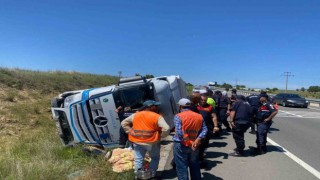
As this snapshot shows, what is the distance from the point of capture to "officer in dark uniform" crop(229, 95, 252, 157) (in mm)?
9633

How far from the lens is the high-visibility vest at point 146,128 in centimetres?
671

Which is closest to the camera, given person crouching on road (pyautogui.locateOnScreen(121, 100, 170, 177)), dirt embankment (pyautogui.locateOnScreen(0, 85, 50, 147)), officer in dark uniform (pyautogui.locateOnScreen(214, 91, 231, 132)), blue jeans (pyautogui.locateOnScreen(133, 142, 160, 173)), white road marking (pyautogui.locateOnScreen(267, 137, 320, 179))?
person crouching on road (pyautogui.locateOnScreen(121, 100, 170, 177))

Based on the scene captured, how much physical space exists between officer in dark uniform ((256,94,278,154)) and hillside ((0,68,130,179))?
4398 millimetres

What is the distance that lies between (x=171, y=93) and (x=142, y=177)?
15.7 ft

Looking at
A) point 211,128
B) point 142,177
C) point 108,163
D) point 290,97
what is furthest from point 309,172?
point 290,97

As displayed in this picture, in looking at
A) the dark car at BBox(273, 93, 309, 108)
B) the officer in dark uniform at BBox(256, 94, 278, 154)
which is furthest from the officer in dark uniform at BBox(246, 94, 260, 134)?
the dark car at BBox(273, 93, 309, 108)

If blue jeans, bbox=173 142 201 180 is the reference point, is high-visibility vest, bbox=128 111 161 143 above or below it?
above

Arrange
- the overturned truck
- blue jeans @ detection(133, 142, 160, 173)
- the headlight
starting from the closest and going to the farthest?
1. blue jeans @ detection(133, 142, 160, 173)
2. the overturned truck
3. the headlight

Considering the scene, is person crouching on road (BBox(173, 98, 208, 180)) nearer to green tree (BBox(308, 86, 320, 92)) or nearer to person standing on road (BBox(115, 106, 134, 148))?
person standing on road (BBox(115, 106, 134, 148))

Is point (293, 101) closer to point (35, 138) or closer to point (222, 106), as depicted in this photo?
point (222, 106)

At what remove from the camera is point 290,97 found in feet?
118

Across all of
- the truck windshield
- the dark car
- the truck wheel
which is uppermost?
the truck windshield

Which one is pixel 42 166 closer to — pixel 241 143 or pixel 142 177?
pixel 142 177

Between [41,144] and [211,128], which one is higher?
[211,128]
